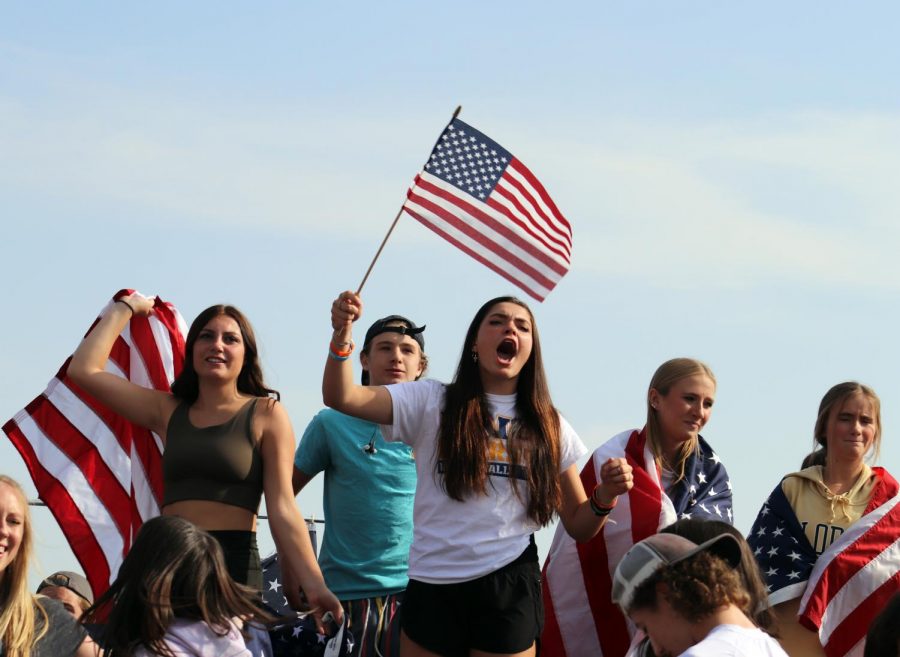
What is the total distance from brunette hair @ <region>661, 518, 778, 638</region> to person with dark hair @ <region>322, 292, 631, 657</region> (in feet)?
4.12

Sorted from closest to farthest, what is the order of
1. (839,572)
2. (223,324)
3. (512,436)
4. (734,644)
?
1. (734,644)
2. (512,436)
3. (223,324)
4. (839,572)

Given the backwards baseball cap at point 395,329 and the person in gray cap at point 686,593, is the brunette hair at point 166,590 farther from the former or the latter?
the backwards baseball cap at point 395,329

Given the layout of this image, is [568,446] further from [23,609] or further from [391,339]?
[23,609]

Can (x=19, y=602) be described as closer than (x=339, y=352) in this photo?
Yes

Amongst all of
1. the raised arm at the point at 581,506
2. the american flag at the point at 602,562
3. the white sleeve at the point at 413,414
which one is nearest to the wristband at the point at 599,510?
the raised arm at the point at 581,506

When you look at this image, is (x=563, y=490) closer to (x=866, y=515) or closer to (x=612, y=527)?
(x=612, y=527)

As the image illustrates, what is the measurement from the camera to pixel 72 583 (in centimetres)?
760

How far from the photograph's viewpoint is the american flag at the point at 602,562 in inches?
284

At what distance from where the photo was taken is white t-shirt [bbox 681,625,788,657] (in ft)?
13.3

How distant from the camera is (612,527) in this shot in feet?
23.6

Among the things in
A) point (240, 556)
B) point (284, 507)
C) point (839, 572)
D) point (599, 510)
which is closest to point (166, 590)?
point (240, 556)

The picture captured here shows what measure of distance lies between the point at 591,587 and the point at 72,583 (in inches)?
99.5

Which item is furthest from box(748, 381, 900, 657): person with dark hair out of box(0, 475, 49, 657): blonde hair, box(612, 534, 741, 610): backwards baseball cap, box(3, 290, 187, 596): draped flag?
box(0, 475, 49, 657): blonde hair

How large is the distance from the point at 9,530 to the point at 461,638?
5.66ft
